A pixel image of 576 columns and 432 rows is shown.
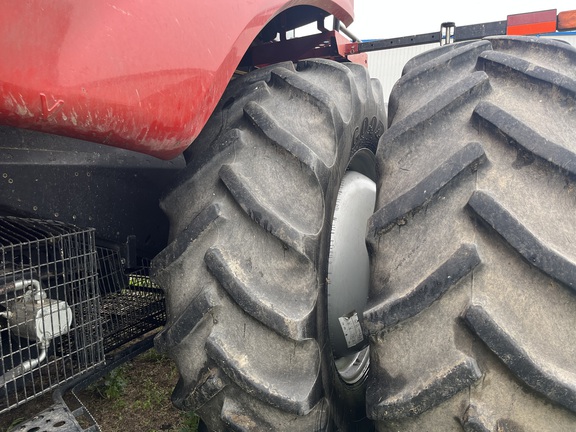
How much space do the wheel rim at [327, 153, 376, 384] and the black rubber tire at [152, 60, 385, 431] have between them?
0.19 metres

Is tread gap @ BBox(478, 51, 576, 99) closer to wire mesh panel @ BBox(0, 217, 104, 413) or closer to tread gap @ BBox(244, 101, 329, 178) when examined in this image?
tread gap @ BBox(244, 101, 329, 178)

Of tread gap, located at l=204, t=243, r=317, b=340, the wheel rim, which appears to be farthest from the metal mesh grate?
the wheel rim

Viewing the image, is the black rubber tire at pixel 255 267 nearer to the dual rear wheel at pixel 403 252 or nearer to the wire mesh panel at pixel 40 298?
the dual rear wheel at pixel 403 252

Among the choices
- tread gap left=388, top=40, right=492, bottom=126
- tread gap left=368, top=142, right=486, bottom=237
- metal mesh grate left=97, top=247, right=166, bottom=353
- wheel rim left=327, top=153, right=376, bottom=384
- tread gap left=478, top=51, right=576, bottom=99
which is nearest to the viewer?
tread gap left=368, top=142, right=486, bottom=237

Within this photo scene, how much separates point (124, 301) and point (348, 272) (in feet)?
2.72

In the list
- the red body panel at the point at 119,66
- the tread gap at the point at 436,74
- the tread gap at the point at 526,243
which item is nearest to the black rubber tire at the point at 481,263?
the tread gap at the point at 526,243

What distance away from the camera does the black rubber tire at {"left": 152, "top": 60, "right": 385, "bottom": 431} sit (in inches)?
40.5

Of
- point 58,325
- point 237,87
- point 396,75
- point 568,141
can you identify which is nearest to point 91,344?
point 58,325

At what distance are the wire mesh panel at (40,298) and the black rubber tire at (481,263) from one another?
723 mm

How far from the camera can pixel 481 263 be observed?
0.87 m

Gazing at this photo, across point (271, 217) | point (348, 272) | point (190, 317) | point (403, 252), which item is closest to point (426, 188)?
point (403, 252)

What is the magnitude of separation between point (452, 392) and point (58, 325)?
0.90m

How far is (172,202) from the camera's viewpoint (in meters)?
1.17

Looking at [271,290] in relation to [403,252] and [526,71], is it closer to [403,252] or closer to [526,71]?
[403,252]
